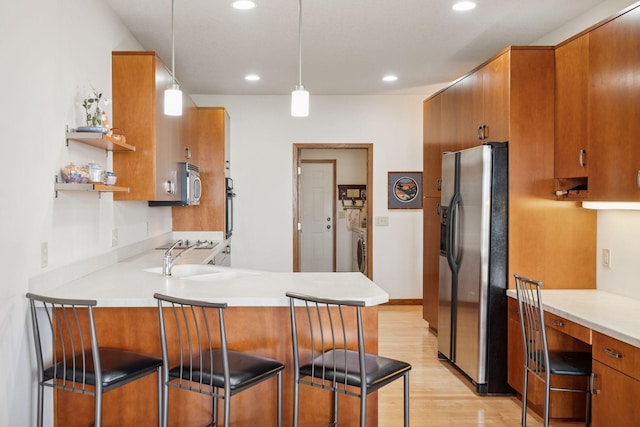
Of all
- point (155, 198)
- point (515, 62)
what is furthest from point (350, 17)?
point (155, 198)

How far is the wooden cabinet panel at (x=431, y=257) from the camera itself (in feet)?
16.7

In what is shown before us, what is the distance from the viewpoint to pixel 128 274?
3242 mm

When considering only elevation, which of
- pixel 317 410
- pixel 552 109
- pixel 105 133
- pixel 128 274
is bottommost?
pixel 317 410

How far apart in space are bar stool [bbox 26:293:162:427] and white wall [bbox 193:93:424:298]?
403cm

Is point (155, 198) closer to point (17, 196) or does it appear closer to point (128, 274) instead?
point (128, 274)

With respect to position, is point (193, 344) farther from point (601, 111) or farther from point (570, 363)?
point (601, 111)

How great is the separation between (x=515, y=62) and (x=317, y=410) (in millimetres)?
2523

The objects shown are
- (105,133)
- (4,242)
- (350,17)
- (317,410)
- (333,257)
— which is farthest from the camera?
(333,257)

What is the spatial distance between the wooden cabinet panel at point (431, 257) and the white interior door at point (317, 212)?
320cm

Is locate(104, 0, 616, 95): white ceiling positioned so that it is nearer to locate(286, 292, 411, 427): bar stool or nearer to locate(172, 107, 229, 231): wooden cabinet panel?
locate(172, 107, 229, 231): wooden cabinet panel

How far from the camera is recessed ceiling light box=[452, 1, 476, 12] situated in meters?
3.52

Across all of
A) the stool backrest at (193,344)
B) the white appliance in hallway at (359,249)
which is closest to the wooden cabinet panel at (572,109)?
the stool backrest at (193,344)

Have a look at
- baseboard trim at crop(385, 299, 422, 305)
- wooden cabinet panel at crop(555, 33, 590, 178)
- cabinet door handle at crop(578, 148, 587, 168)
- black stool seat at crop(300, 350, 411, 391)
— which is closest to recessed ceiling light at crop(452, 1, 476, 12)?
wooden cabinet panel at crop(555, 33, 590, 178)

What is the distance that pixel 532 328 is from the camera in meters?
3.07
